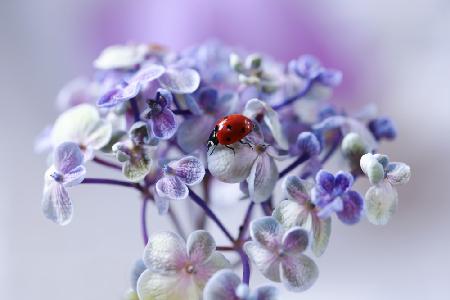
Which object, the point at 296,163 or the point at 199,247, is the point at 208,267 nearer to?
the point at 199,247

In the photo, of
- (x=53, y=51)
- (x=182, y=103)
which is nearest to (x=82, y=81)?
(x=182, y=103)

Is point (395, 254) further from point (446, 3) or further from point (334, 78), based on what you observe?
point (334, 78)

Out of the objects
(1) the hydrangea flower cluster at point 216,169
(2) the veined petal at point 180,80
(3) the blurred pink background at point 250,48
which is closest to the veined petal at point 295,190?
(1) the hydrangea flower cluster at point 216,169

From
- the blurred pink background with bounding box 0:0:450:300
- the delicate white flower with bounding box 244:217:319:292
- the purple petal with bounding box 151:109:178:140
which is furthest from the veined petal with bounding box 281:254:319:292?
the blurred pink background with bounding box 0:0:450:300

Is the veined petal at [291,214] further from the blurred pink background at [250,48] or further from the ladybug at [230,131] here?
the blurred pink background at [250,48]

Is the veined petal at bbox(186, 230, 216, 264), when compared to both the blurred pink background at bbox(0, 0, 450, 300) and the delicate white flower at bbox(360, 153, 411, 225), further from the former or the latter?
the blurred pink background at bbox(0, 0, 450, 300)

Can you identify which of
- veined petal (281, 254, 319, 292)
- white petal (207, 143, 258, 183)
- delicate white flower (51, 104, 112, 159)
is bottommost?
veined petal (281, 254, 319, 292)

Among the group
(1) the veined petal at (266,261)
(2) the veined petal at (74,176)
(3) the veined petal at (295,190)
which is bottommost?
(1) the veined petal at (266,261)
